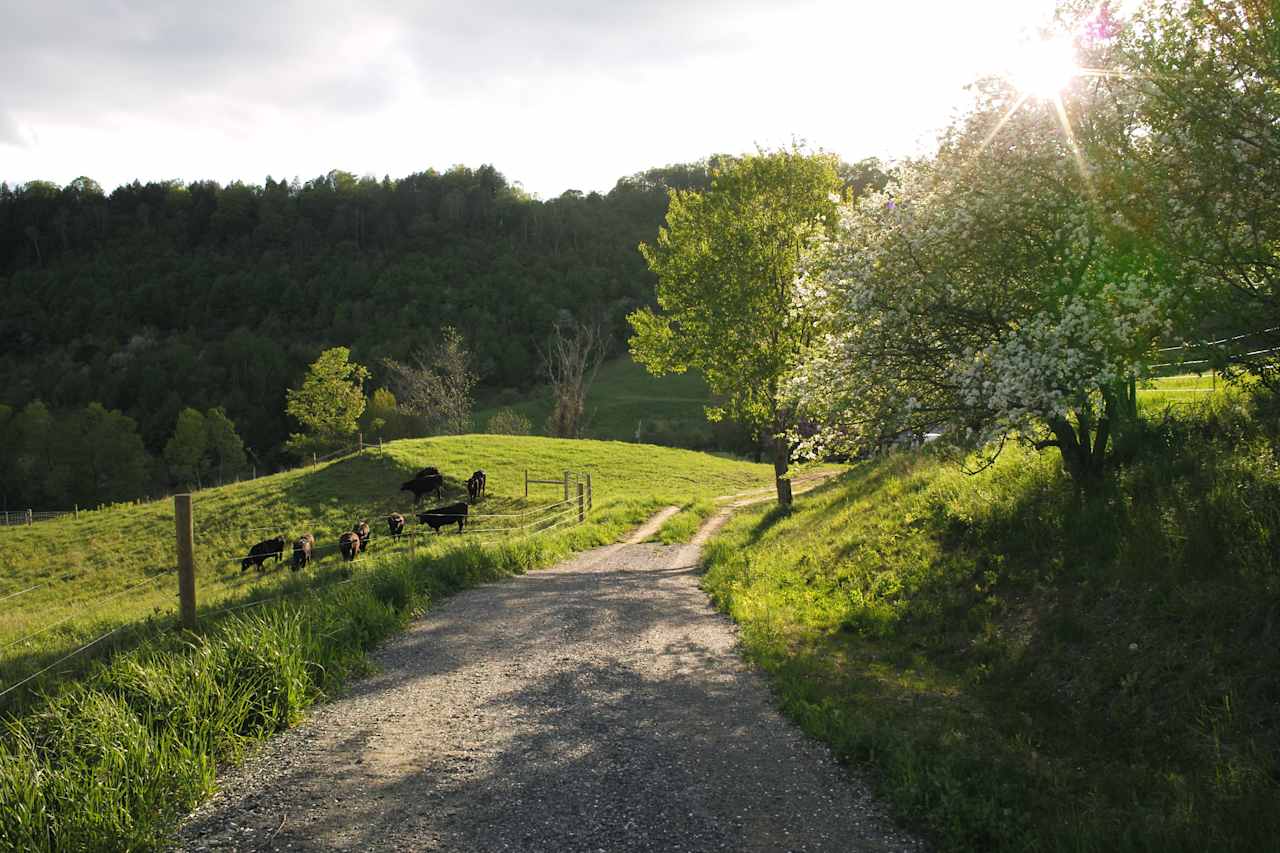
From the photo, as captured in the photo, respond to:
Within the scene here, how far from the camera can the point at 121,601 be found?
77.0 feet

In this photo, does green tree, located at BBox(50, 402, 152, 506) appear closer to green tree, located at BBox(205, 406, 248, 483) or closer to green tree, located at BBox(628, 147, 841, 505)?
green tree, located at BBox(205, 406, 248, 483)

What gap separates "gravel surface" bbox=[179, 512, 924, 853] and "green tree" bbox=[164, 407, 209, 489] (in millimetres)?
101354

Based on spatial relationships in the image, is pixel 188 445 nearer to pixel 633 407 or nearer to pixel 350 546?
pixel 633 407

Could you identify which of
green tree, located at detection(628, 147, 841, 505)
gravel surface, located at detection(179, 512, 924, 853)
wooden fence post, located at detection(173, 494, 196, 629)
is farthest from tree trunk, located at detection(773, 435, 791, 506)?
wooden fence post, located at detection(173, 494, 196, 629)

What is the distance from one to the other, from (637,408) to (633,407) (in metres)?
0.65

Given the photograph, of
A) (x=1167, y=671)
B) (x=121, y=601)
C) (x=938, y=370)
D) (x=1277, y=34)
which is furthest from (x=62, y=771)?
(x=121, y=601)

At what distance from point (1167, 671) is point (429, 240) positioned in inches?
7655

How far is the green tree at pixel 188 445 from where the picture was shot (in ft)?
314

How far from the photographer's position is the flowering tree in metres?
8.85

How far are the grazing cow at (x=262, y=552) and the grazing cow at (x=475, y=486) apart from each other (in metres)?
9.89

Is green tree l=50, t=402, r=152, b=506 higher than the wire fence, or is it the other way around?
the wire fence

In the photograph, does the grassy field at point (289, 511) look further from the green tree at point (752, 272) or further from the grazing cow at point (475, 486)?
the green tree at point (752, 272)

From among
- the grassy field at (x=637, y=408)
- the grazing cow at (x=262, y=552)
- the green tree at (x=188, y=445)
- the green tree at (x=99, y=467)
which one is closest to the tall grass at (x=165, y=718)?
the grazing cow at (x=262, y=552)

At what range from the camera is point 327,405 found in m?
75.0
